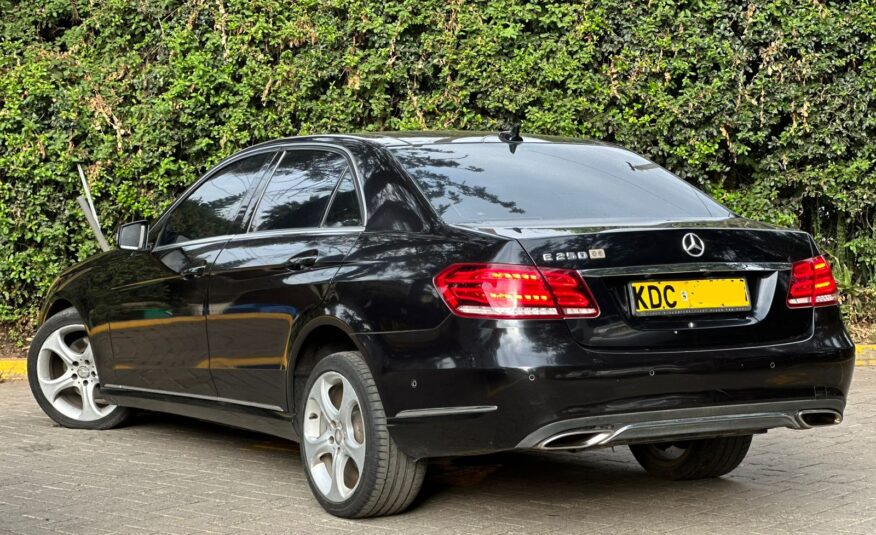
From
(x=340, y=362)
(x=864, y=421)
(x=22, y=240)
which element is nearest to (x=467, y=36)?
(x=22, y=240)

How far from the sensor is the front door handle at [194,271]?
6766mm

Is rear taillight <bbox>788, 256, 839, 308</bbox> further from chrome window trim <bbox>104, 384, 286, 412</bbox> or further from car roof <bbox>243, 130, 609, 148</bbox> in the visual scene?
chrome window trim <bbox>104, 384, 286, 412</bbox>

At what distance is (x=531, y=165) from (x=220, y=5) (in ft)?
21.9

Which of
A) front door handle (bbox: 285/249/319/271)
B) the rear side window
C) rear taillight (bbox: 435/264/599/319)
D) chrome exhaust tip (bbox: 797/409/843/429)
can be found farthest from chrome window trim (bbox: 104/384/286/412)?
chrome exhaust tip (bbox: 797/409/843/429)

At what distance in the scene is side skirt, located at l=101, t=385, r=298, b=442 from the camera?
247 inches

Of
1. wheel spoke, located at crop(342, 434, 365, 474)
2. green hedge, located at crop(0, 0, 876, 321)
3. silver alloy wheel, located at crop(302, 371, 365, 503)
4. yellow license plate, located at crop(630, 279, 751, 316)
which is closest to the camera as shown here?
yellow license plate, located at crop(630, 279, 751, 316)

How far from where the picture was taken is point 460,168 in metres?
5.96

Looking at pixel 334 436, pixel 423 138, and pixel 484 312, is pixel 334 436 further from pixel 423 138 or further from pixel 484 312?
pixel 423 138

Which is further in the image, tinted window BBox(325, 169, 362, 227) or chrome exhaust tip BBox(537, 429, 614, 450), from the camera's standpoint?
tinted window BBox(325, 169, 362, 227)

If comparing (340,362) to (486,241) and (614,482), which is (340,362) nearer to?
(486,241)

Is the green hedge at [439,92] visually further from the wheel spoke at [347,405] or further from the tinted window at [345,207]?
the wheel spoke at [347,405]

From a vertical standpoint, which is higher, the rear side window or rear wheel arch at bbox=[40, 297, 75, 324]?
the rear side window

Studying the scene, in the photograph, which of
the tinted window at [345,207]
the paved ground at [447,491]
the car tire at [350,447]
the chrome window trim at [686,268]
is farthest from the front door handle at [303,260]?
the chrome window trim at [686,268]

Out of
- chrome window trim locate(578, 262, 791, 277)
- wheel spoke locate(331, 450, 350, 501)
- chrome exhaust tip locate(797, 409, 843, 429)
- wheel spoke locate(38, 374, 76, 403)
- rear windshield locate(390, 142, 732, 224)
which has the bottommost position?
wheel spoke locate(38, 374, 76, 403)
